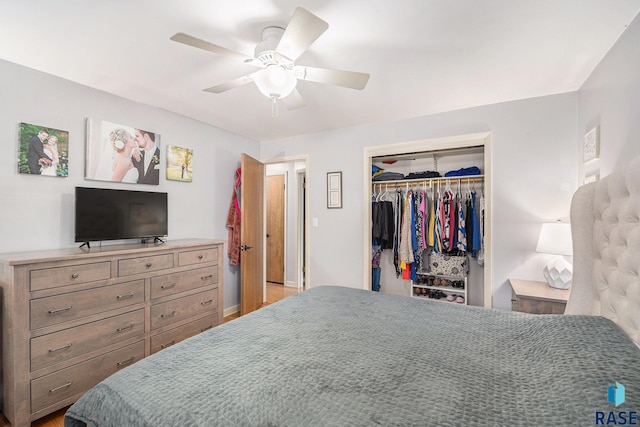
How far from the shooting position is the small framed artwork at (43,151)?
2045mm

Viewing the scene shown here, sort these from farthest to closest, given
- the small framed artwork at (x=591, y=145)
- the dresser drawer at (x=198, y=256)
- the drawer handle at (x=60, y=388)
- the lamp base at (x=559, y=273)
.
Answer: the dresser drawer at (x=198, y=256)
the lamp base at (x=559, y=273)
the small framed artwork at (x=591, y=145)
the drawer handle at (x=60, y=388)

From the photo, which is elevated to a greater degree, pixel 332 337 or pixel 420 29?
pixel 420 29

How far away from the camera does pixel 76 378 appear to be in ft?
6.15

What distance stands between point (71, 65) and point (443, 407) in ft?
9.75

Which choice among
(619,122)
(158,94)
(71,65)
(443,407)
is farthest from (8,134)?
(619,122)

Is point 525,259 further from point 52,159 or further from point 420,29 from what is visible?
point 52,159

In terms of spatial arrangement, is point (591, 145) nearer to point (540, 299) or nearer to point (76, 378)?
point (540, 299)

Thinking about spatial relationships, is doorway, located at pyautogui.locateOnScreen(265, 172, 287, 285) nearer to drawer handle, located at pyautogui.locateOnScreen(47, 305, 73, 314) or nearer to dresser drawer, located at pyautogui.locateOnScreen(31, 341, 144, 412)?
dresser drawer, located at pyautogui.locateOnScreen(31, 341, 144, 412)

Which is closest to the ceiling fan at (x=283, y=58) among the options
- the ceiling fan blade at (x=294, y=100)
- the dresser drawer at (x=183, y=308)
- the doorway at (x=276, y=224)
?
the ceiling fan blade at (x=294, y=100)

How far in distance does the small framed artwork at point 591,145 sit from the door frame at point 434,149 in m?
0.69

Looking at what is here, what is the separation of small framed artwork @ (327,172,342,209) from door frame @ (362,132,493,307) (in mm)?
321

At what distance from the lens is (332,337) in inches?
49.2

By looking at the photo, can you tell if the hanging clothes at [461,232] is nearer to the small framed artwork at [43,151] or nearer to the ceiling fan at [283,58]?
the ceiling fan at [283,58]

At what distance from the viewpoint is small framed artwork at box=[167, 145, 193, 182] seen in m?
3.02
